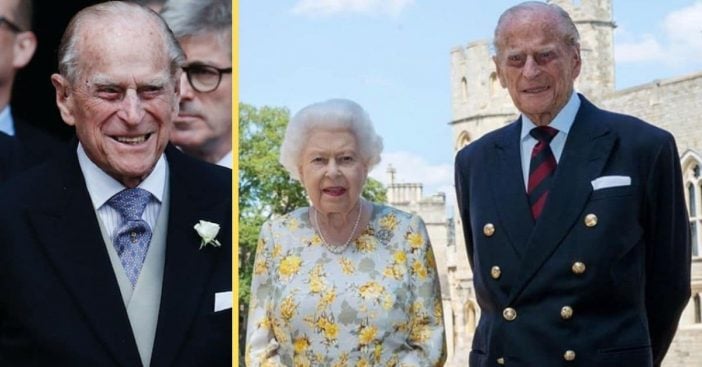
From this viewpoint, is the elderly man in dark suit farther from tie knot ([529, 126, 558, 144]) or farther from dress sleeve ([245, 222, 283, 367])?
tie knot ([529, 126, 558, 144])

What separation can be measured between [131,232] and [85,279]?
21cm

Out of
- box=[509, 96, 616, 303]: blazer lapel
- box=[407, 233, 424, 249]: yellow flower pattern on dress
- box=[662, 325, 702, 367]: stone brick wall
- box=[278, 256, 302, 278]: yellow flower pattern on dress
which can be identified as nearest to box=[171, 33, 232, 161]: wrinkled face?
box=[278, 256, 302, 278]: yellow flower pattern on dress

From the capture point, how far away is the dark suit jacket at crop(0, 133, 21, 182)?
372 cm

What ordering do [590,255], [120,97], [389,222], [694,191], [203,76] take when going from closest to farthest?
[590,255] < [389,222] < [120,97] < [203,76] < [694,191]

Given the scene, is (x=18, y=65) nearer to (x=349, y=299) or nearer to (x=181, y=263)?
(x=181, y=263)

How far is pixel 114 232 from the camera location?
3715 mm

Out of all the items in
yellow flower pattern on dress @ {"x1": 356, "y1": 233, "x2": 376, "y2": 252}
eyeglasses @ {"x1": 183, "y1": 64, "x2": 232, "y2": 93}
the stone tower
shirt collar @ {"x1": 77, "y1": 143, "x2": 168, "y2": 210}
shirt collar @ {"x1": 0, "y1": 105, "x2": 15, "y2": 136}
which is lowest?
yellow flower pattern on dress @ {"x1": 356, "y1": 233, "x2": 376, "y2": 252}

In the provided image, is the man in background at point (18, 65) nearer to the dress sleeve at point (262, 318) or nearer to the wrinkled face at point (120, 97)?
the wrinkled face at point (120, 97)

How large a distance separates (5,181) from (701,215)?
6.82m

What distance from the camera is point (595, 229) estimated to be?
2.99 meters

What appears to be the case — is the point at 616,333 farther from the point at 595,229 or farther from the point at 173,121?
the point at 173,121

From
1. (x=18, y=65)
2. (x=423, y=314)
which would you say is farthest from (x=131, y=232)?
(x=423, y=314)

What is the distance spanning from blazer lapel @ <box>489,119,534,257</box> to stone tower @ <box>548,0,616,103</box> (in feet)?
18.8

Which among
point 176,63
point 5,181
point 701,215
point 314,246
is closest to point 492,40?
point 314,246
